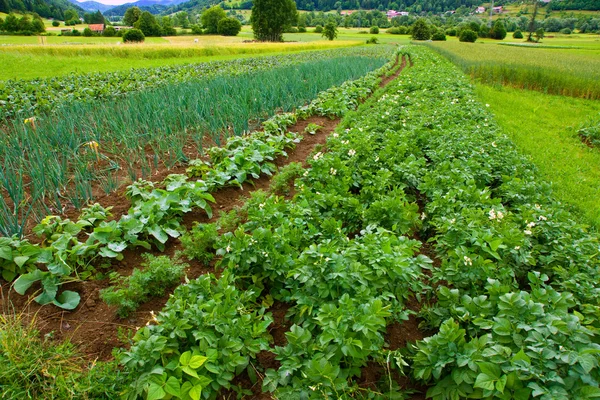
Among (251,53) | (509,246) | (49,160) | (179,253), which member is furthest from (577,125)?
(251,53)

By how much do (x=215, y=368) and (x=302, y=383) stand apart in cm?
45

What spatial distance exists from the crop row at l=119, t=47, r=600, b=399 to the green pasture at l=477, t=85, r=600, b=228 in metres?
1.59

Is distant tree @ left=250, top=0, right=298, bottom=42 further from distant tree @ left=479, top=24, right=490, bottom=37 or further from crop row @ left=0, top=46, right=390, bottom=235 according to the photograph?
crop row @ left=0, top=46, right=390, bottom=235

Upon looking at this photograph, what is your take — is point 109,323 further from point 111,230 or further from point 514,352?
point 514,352

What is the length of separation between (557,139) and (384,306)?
23.6 feet

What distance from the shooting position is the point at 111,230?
282cm

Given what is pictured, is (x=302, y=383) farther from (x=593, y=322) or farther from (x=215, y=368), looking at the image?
(x=593, y=322)

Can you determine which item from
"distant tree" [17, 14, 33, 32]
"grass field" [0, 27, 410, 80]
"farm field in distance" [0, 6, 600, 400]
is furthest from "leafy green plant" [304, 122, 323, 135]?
"distant tree" [17, 14, 33, 32]

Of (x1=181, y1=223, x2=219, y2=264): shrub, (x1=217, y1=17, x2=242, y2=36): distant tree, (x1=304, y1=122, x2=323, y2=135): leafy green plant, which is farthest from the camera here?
(x1=217, y1=17, x2=242, y2=36): distant tree

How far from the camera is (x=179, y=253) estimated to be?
2887mm

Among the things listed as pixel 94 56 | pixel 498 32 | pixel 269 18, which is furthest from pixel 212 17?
pixel 94 56

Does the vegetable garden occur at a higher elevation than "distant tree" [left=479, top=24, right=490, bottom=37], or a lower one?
lower

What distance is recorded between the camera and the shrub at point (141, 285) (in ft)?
7.79

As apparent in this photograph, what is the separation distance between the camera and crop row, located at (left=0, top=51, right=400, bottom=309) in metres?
2.48
